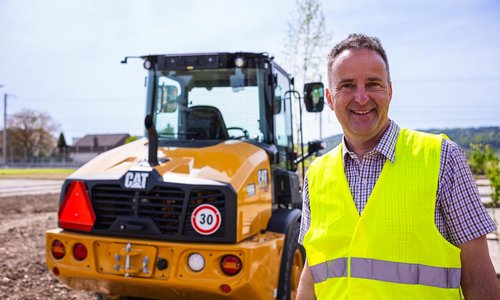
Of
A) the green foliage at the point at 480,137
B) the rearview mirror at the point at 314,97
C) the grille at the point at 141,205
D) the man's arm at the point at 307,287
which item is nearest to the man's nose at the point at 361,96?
the man's arm at the point at 307,287

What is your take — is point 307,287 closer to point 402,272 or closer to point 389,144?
point 402,272

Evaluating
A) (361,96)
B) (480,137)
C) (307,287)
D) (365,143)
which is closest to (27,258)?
(307,287)

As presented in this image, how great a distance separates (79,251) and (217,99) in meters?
1.86

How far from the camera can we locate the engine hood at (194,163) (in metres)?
3.93

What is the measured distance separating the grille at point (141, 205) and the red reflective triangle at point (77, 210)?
0.07m

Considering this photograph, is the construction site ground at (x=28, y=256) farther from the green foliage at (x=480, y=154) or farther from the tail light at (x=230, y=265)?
the tail light at (x=230, y=265)

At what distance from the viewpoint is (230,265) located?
12.2 ft

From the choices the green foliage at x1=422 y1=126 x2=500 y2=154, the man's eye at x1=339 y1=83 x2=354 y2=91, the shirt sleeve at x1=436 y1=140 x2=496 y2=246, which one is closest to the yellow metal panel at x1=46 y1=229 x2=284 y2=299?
the man's eye at x1=339 y1=83 x2=354 y2=91

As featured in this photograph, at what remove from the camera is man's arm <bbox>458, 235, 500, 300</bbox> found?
167cm

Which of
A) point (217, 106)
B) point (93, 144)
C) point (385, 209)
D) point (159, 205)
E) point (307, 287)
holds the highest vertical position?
point (217, 106)

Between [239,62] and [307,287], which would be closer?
[307,287]

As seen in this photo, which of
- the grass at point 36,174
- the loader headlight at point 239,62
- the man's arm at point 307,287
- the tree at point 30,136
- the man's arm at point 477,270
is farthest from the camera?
the tree at point 30,136

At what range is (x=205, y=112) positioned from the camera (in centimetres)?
479

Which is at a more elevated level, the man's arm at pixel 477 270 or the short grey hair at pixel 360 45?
the short grey hair at pixel 360 45
